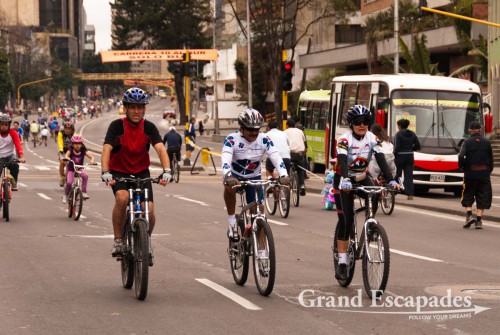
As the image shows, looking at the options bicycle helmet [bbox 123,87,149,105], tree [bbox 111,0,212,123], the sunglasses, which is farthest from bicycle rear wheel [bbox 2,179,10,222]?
tree [bbox 111,0,212,123]

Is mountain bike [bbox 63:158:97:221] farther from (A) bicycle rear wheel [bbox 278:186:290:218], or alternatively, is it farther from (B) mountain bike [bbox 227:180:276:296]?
(B) mountain bike [bbox 227:180:276:296]

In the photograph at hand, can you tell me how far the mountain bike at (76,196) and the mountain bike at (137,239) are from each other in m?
9.44

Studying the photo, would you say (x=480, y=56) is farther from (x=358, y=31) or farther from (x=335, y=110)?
(x=358, y=31)

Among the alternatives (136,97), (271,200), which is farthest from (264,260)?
(271,200)

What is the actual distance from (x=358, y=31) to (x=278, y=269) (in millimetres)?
86711

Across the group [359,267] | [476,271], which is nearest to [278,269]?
[359,267]

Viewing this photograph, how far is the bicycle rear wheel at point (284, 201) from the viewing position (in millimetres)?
21312

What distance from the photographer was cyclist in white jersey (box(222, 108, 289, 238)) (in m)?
11.5

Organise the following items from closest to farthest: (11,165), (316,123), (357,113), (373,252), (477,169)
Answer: (373,252) < (357,113) < (477,169) < (11,165) < (316,123)

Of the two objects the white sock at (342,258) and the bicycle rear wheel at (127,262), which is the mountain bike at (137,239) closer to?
the bicycle rear wheel at (127,262)

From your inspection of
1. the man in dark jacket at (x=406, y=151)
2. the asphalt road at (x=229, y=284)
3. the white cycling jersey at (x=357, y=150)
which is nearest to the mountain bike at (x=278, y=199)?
the asphalt road at (x=229, y=284)

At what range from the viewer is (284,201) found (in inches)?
848

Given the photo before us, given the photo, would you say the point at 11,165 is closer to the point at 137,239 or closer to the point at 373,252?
the point at 137,239

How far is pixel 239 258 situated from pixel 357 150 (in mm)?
1604
